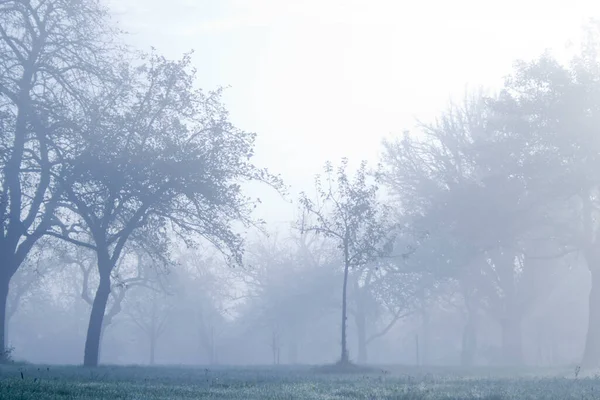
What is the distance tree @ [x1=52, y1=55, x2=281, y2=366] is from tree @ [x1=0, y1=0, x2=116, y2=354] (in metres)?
0.92

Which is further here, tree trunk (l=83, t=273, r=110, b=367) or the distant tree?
the distant tree

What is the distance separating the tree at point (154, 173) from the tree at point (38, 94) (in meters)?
0.92

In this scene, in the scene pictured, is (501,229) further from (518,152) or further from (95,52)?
(95,52)

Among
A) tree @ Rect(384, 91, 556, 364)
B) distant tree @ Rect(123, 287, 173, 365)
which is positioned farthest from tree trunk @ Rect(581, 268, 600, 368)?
distant tree @ Rect(123, 287, 173, 365)

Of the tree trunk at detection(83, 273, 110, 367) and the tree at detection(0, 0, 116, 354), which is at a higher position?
the tree at detection(0, 0, 116, 354)

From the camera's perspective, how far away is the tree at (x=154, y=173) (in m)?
29.3

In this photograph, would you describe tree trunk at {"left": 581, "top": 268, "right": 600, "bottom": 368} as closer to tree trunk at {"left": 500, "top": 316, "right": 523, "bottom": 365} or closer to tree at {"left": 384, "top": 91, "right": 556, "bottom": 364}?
tree at {"left": 384, "top": 91, "right": 556, "bottom": 364}

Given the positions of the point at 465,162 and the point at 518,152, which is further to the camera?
the point at 465,162

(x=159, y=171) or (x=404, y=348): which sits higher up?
(x=159, y=171)

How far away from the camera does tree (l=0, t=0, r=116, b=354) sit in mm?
28375

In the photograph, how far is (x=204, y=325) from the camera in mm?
87312

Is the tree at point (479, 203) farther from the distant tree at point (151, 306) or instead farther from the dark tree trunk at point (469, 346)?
the distant tree at point (151, 306)

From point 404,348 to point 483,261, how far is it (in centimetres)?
4563

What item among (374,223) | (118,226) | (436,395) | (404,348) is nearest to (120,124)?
(118,226)
